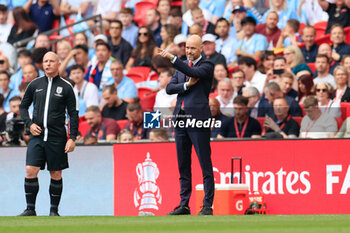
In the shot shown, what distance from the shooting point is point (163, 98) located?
43.9 feet

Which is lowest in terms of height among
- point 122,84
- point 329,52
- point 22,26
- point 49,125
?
point 49,125

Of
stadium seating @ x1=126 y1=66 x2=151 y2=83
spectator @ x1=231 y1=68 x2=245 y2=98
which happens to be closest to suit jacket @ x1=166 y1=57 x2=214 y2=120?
spectator @ x1=231 y1=68 x2=245 y2=98

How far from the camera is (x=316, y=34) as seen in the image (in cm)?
1653

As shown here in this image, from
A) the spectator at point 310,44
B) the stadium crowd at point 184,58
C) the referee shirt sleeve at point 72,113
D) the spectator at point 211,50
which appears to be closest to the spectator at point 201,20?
the stadium crowd at point 184,58

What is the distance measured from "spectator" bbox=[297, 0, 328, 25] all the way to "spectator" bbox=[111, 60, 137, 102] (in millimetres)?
3887

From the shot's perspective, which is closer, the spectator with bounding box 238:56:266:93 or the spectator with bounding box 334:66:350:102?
the spectator with bounding box 334:66:350:102

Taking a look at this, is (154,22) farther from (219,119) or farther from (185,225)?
(185,225)

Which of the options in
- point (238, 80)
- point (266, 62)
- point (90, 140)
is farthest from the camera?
point (266, 62)

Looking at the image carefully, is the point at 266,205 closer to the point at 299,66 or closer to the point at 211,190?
the point at 211,190

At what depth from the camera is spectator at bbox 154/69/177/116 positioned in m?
12.2

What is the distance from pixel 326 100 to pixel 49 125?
13.5 feet

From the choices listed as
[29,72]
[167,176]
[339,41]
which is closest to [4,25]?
[29,72]

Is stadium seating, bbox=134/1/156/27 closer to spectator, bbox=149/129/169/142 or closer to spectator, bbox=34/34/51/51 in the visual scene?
spectator, bbox=34/34/51/51

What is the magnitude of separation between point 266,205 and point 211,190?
2144mm
